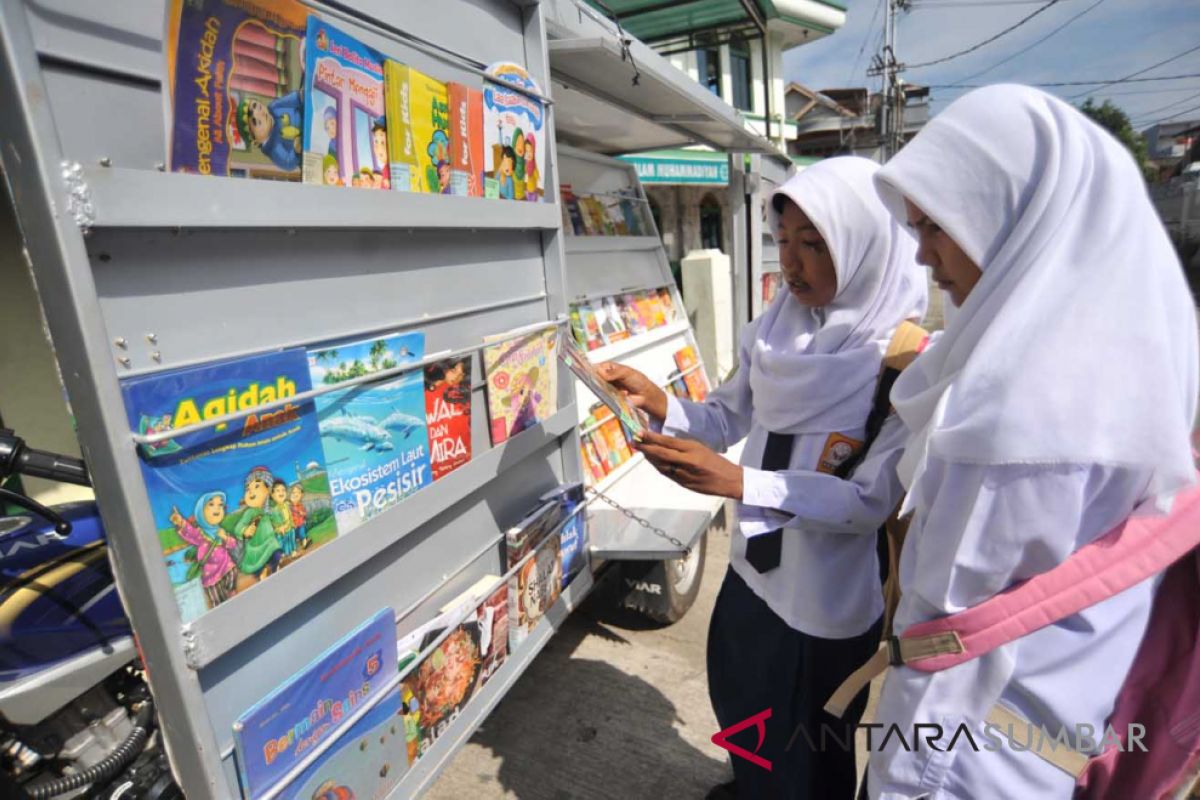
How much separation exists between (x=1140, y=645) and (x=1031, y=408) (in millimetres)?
493

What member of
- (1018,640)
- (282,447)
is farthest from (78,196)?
(1018,640)

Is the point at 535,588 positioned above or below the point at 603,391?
below

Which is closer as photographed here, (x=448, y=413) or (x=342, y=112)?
(x=342, y=112)

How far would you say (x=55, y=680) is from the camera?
51.4 inches

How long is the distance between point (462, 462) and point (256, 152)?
0.80 metres

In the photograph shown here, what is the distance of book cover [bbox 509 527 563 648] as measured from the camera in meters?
1.77

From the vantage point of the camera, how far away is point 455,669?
1.54 meters

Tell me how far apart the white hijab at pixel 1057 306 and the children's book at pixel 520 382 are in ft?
3.36

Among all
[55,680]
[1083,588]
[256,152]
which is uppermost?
[256,152]

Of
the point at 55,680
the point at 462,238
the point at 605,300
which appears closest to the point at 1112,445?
the point at 462,238

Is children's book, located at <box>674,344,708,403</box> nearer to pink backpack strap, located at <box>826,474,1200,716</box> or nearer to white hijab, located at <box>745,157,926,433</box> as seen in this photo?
white hijab, located at <box>745,157,926,433</box>

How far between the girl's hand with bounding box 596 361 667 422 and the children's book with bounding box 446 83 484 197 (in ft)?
2.04

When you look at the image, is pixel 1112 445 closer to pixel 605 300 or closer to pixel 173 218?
pixel 173 218

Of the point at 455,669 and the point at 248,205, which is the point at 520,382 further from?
the point at 248,205
